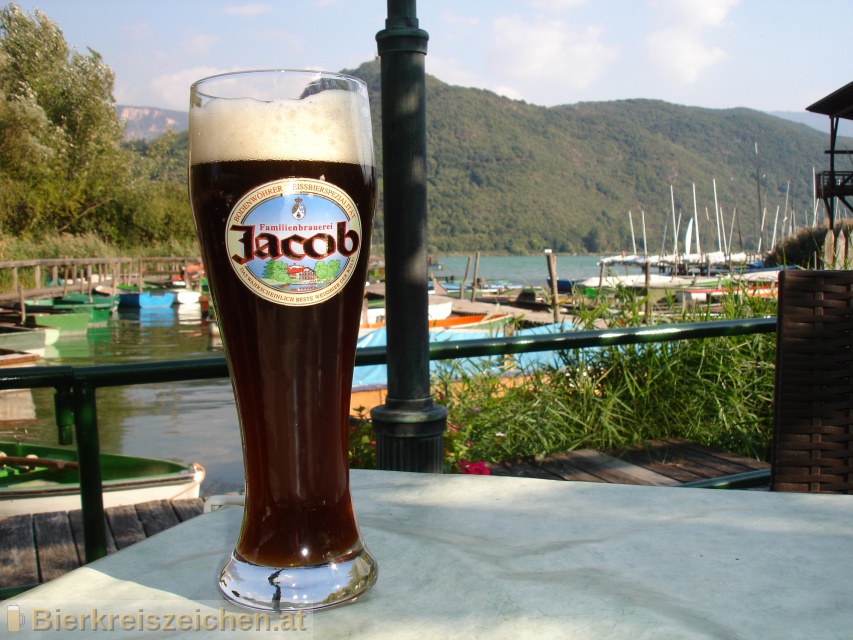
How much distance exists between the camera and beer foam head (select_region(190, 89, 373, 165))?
23.6 inches

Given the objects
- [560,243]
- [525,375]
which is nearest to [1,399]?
[525,375]

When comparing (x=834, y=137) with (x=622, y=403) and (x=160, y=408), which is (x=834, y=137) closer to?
(x=160, y=408)

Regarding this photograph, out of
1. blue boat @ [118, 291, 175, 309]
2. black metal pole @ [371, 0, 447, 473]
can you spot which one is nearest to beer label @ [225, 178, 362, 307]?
black metal pole @ [371, 0, 447, 473]

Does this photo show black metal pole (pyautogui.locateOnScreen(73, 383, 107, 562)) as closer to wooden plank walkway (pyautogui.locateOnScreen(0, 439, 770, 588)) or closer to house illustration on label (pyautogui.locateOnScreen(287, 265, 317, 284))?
house illustration on label (pyautogui.locateOnScreen(287, 265, 317, 284))

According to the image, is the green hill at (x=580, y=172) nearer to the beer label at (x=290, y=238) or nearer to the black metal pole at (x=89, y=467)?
the black metal pole at (x=89, y=467)

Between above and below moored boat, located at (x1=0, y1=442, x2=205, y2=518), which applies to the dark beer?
above

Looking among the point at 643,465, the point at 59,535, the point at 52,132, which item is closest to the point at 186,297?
the point at 52,132

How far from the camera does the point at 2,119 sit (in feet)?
75.5

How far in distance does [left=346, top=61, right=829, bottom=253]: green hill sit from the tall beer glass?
85.6m

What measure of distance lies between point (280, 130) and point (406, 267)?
1.19 metres

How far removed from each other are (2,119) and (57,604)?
26433 mm

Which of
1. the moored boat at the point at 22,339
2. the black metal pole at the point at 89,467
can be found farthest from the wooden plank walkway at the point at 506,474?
the moored boat at the point at 22,339

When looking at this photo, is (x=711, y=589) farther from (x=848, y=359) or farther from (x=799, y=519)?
(x=848, y=359)

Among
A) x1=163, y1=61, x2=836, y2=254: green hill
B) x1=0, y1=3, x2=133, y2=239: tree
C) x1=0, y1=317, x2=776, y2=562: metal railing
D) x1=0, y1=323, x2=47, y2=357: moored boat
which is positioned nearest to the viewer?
x1=0, y1=317, x2=776, y2=562: metal railing
